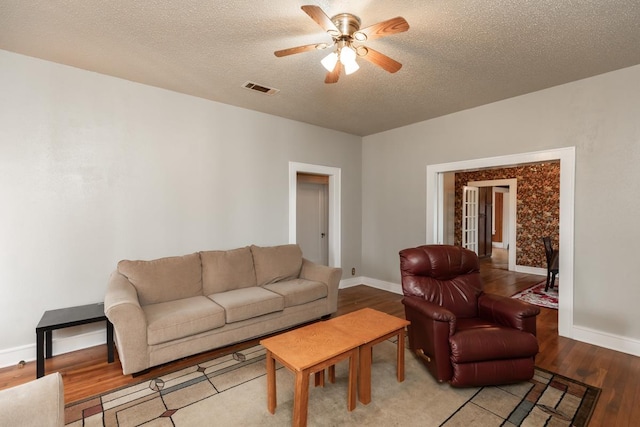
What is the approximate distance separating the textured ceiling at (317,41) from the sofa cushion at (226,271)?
189 centimetres

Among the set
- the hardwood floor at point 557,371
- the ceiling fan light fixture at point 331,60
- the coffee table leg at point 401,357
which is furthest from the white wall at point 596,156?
the ceiling fan light fixture at point 331,60

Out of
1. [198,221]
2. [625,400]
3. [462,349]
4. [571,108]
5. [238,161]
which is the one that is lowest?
[625,400]

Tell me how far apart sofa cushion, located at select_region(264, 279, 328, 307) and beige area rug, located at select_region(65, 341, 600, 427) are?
2.89 ft

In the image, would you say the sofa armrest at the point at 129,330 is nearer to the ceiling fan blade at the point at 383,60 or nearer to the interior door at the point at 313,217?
the ceiling fan blade at the point at 383,60

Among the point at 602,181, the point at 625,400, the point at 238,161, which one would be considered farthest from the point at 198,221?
the point at 602,181

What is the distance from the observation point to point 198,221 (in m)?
3.68

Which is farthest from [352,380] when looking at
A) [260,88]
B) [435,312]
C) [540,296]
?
[540,296]

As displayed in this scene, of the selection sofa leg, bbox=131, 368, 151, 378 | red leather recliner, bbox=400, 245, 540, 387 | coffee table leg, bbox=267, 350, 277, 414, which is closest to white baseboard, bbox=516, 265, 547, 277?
red leather recliner, bbox=400, 245, 540, 387

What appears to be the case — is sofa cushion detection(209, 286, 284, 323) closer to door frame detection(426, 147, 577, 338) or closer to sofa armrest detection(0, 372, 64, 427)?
sofa armrest detection(0, 372, 64, 427)

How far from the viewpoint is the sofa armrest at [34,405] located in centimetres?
119

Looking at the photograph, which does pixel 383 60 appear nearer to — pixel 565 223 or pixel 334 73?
pixel 334 73

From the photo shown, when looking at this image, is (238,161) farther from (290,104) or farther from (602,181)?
(602,181)

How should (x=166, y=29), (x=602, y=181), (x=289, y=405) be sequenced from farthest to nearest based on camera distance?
(x=602, y=181) → (x=166, y=29) → (x=289, y=405)

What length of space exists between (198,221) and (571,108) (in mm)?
4348
